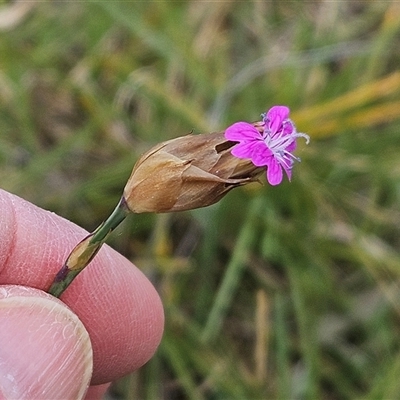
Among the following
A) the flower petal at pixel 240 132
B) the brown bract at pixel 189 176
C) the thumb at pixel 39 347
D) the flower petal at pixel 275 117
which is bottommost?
the thumb at pixel 39 347

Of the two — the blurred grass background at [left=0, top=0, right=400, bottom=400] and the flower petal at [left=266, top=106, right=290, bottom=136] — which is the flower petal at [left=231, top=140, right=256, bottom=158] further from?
the blurred grass background at [left=0, top=0, right=400, bottom=400]

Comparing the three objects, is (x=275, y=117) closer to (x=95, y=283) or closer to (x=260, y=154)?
(x=260, y=154)

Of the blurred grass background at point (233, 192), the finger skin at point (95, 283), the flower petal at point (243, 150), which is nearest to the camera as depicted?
the flower petal at point (243, 150)

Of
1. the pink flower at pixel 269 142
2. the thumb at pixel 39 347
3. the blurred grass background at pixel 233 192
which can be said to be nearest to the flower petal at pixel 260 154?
the pink flower at pixel 269 142

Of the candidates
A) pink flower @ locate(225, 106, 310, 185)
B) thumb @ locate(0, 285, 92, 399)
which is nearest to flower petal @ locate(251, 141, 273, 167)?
pink flower @ locate(225, 106, 310, 185)

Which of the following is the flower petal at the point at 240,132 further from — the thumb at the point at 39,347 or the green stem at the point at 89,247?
the thumb at the point at 39,347

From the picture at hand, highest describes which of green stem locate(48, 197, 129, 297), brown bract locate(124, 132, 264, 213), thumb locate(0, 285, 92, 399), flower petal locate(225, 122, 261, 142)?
flower petal locate(225, 122, 261, 142)

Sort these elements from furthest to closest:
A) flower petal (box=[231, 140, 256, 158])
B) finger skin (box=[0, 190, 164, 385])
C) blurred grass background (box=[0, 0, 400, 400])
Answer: blurred grass background (box=[0, 0, 400, 400]) < finger skin (box=[0, 190, 164, 385]) < flower petal (box=[231, 140, 256, 158])
